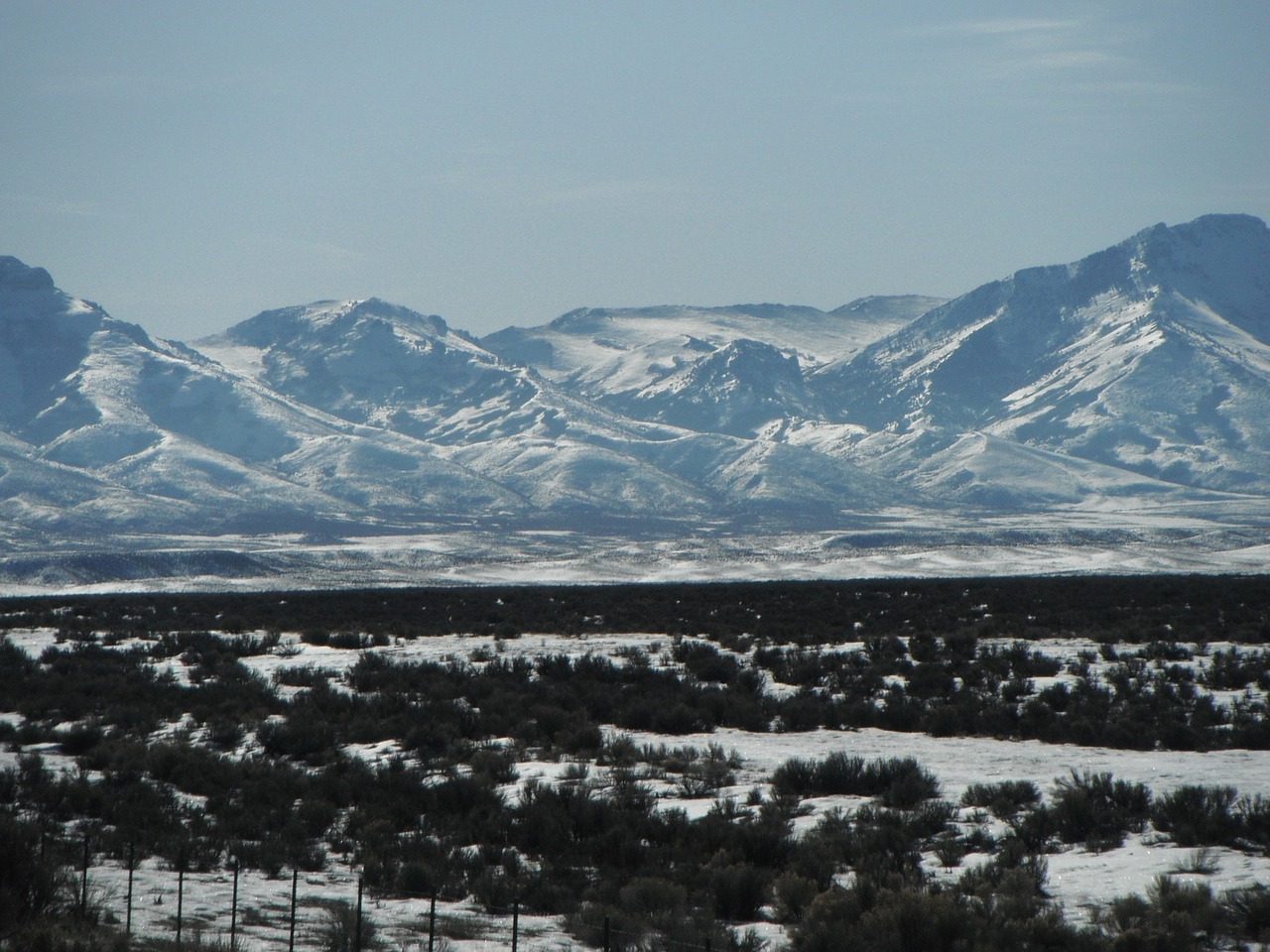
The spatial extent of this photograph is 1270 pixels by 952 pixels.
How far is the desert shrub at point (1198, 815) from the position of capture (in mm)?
10570

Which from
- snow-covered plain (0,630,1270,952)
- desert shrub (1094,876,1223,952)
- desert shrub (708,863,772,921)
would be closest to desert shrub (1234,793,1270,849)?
snow-covered plain (0,630,1270,952)

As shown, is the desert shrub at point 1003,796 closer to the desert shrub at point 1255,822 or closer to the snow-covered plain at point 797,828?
the snow-covered plain at point 797,828

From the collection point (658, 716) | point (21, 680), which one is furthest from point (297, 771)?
point (21, 680)

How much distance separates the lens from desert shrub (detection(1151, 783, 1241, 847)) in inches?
416

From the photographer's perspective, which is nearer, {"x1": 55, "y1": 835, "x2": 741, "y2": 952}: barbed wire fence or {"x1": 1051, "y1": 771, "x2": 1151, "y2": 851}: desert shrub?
{"x1": 55, "y1": 835, "x2": 741, "y2": 952}: barbed wire fence

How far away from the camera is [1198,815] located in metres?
10.9

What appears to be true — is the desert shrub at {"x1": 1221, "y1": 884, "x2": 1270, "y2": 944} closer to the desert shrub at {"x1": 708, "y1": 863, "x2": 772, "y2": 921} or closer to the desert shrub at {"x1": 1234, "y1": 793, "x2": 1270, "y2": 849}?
the desert shrub at {"x1": 1234, "y1": 793, "x2": 1270, "y2": 849}

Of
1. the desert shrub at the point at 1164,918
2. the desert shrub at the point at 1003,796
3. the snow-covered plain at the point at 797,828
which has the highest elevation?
the desert shrub at the point at 1164,918

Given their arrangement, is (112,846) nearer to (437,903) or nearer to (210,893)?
(210,893)

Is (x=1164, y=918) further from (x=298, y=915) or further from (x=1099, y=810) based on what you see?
(x=298, y=915)

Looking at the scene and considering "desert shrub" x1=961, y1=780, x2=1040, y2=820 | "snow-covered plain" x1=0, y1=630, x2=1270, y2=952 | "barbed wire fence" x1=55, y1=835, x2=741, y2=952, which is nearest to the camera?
"barbed wire fence" x1=55, y1=835, x2=741, y2=952

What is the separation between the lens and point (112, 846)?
37.1 feet

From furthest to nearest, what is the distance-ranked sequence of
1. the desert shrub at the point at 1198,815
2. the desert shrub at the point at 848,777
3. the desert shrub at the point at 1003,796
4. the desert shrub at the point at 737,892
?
the desert shrub at the point at 848,777 < the desert shrub at the point at 1003,796 < the desert shrub at the point at 1198,815 < the desert shrub at the point at 737,892

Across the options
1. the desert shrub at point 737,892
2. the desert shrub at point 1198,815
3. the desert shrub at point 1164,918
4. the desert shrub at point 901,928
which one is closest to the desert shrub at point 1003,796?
the desert shrub at point 1198,815
